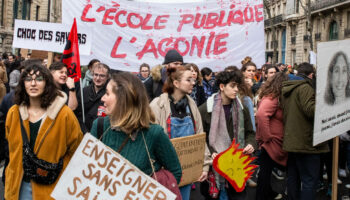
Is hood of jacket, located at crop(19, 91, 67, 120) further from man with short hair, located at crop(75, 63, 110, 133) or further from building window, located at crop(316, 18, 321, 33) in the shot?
building window, located at crop(316, 18, 321, 33)

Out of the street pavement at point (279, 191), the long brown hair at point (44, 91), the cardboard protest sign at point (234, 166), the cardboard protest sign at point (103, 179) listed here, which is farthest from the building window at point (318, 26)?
the cardboard protest sign at point (103, 179)

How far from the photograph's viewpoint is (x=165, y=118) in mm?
3684

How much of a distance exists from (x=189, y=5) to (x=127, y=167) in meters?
4.72

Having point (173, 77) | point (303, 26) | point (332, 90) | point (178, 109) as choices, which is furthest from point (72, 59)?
point (303, 26)

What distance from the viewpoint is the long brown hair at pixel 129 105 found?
8.61 ft

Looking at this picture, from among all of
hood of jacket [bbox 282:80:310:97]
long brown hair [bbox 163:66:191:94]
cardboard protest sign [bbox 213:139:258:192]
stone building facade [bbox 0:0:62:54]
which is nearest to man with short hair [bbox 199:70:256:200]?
cardboard protest sign [bbox 213:139:258:192]

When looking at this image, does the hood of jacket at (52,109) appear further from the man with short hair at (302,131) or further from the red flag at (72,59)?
the man with short hair at (302,131)

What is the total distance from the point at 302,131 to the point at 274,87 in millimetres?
641

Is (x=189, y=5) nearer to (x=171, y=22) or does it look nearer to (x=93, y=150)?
(x=171, y=22)

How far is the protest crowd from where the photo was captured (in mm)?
2686

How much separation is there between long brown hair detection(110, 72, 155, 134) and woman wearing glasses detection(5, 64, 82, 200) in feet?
2.49

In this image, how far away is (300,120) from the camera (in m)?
4.42

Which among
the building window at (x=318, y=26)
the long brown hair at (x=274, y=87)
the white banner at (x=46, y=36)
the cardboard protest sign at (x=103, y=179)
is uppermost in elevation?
the building window at (x=318, y=26)

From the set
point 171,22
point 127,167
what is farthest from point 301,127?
point 171,22
